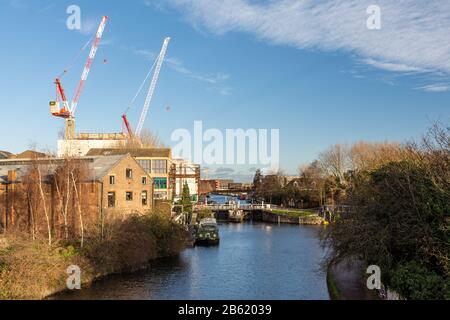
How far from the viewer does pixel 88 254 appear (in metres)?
35.5

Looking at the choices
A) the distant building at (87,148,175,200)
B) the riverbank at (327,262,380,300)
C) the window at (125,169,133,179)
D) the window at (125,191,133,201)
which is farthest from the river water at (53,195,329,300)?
the distant building at (87,148,175,200)

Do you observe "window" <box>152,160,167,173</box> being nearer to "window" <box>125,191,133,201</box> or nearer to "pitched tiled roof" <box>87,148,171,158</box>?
"pitched tiled roof" <box>87,148,171,158</box>

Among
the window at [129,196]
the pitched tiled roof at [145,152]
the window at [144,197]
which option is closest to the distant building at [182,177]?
the pitched tiled roof at [145,152]

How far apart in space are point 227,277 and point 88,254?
11.1 m

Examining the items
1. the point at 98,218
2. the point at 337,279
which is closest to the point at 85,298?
the point at 98,218

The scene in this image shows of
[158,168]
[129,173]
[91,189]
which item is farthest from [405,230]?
[158,168]

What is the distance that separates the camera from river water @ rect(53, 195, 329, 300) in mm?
30391

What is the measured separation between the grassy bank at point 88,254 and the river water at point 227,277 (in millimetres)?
1132

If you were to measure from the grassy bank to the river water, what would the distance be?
44.6 inches

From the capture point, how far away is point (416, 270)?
2153 cm

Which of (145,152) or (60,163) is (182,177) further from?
(60,163)

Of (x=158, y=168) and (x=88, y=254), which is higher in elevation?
(x=158, y=168)

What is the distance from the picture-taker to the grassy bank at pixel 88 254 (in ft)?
92.3

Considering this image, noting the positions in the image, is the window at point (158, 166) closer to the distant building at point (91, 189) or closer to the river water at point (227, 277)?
the distant building at point (91, 189)
